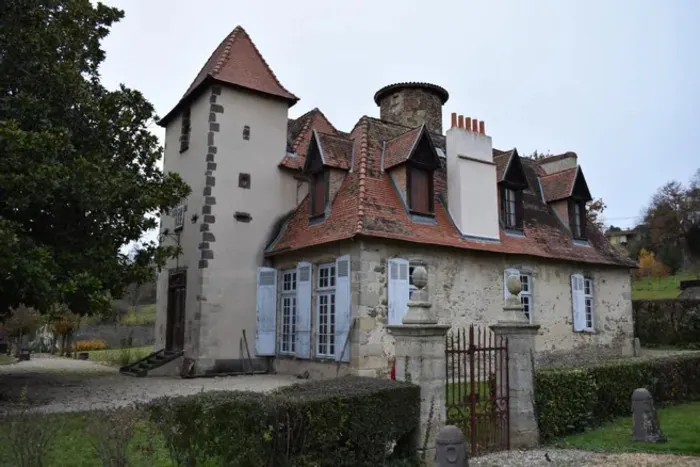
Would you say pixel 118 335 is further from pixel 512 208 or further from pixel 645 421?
pixel 645 421

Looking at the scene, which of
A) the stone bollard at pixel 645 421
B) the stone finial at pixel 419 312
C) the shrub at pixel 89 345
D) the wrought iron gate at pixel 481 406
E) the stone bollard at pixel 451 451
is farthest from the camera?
the shrub at pixel 89 345

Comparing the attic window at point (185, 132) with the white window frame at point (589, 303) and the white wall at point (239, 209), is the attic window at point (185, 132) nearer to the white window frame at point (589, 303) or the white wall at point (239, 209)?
the white wall at point (239, 209)

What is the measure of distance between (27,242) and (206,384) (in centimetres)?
511

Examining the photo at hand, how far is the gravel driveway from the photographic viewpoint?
1007 centimetres

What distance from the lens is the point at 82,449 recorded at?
6.76 m

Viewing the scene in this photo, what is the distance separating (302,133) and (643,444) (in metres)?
12.4

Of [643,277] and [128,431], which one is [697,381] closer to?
[128,431]

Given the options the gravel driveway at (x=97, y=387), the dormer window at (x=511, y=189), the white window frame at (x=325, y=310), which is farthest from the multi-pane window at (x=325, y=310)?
the dormer window at (x=511, y=189)

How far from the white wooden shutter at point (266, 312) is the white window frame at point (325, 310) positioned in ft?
5.87

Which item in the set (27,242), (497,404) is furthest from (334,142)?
(497,404)

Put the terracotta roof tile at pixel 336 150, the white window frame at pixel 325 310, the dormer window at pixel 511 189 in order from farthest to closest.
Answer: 1. the dormer window at pixel 511 189
2. the terracotta roof tile at pixel 336 150
3. the white window frame at pixel 325 310

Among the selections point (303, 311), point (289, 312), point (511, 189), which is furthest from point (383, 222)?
point (511, 189)

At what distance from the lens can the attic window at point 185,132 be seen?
16359 mm

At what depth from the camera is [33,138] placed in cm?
891
